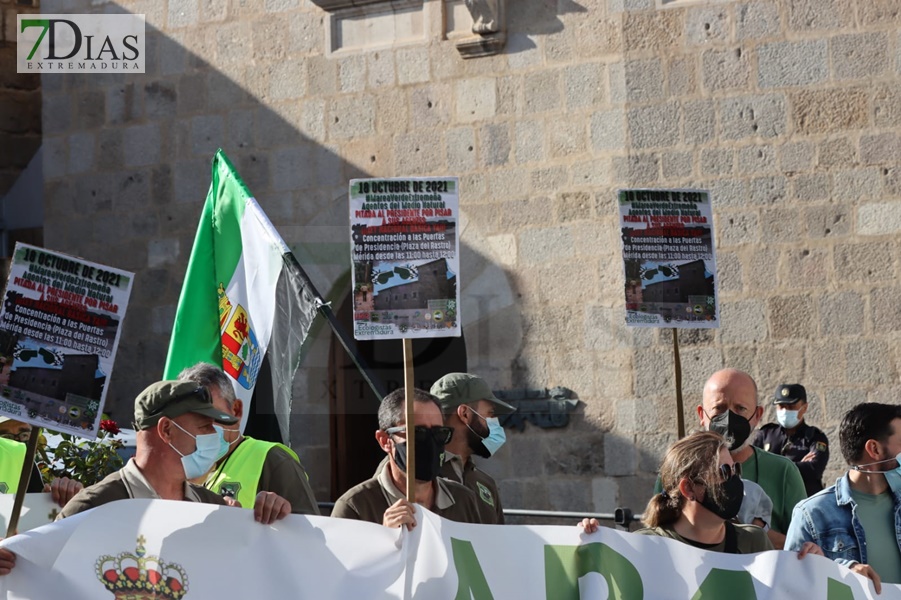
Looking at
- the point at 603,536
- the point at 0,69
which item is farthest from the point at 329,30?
the point at 603,536

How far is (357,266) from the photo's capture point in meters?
4.83

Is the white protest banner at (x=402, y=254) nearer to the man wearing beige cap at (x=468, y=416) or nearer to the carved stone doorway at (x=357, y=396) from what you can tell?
the man wearing beige cap at (x=468, y=416)

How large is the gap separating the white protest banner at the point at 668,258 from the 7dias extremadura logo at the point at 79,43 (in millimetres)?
5832

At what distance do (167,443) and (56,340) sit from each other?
0.53m

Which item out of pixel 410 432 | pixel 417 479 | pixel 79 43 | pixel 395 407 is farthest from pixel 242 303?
pixel 79 43

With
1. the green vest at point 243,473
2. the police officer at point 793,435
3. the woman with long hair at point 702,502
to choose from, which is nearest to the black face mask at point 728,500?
the woman with long hair at point 702,502

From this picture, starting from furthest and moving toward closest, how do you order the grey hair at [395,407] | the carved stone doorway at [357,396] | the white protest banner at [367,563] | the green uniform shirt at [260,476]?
the carved stone doorway at [357,396] < the green uniform shirt at [260,476] < the grey hair at [395,407] < the white protest banner at [367,563]

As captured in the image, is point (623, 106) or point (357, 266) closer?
point (357, 266)

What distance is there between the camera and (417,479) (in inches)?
192

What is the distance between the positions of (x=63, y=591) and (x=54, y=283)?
1056mm

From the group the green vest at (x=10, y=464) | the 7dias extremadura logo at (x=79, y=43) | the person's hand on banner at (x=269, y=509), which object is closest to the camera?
the person's hand on banner at (x=269, y=509)

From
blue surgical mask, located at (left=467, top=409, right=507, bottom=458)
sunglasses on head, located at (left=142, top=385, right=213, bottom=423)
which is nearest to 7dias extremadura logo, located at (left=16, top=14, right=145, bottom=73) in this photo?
blue surgical mask, located at (left=467, top=409, right=507, bottom=458)

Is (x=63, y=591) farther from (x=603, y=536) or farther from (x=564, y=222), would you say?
(x=564, y=222)

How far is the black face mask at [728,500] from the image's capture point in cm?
434
